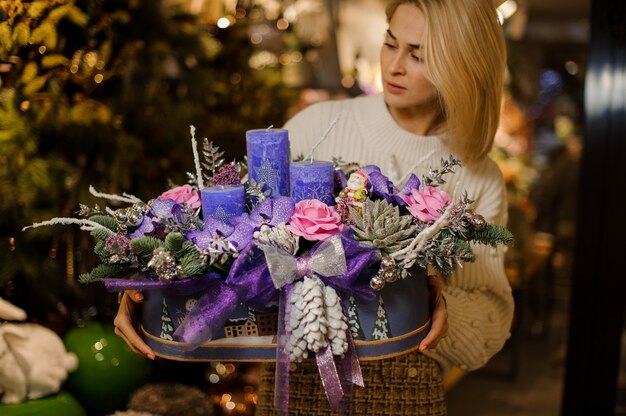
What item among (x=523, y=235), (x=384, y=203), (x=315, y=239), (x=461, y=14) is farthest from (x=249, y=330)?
(x=523, y=235)

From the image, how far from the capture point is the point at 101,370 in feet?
7.13

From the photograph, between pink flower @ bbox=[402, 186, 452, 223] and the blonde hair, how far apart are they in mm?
360

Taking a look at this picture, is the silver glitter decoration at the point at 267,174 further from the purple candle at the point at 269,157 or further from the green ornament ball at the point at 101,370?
the green ornament ball at the point at 101,370

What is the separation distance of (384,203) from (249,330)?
0.33m

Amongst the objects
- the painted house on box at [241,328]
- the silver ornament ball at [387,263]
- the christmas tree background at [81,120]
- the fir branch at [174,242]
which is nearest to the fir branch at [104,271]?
the fir branch at [174,242]

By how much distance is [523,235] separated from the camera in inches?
161

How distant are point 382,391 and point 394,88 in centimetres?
68

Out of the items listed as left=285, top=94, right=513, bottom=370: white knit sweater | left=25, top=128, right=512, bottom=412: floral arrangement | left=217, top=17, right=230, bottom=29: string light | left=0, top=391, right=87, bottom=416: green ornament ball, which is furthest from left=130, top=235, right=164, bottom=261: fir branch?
left=217, top=17, right=230, bottom=29: string light

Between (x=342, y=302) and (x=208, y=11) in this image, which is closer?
(x=342, y=302)

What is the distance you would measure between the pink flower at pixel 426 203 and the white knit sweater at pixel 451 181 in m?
0.34

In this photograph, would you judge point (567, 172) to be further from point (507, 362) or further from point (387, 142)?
point (387, 142)

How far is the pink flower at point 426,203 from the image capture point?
1.33 metres

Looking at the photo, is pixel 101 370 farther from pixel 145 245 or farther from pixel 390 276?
pixel 390 276

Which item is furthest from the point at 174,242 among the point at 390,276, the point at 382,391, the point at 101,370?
the point at 101,370
